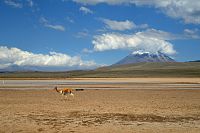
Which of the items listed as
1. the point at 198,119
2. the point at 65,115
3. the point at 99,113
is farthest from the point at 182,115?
the point at 65,115

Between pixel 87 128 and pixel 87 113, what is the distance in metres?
5.24

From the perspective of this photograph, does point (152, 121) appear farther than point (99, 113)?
No

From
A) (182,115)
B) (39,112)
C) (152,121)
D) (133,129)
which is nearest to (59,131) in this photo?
(133,129)

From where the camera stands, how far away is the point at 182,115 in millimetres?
20688

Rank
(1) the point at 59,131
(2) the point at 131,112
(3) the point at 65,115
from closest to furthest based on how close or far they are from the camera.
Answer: (1) the point at 59,131 < (3) the point at 65,115 < (2) the point at 131,112

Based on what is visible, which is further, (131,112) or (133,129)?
(131,112)

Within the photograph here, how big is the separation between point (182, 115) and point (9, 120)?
356 inches

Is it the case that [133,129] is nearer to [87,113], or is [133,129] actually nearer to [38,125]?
[38,125]

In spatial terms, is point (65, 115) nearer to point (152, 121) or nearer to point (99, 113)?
point (99, 113)

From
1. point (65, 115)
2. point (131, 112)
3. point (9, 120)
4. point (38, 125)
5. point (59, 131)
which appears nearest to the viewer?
point (59, 131)

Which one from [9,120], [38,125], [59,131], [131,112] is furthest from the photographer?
[131,112]

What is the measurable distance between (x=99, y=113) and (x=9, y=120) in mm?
5233

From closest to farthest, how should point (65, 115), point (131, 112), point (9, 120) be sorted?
point (9, 120), point (65, 115), point (131, 112)

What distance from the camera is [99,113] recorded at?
69.7 ft
